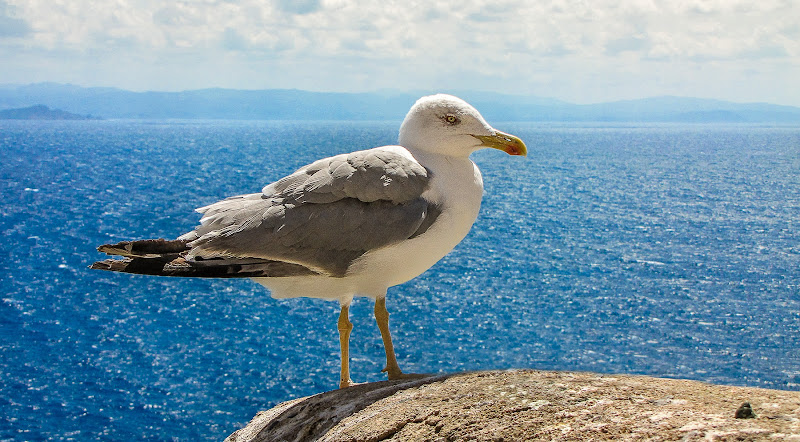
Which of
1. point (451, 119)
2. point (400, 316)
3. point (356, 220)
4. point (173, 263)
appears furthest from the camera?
point (400, 316)

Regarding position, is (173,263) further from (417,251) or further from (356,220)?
(417,251)

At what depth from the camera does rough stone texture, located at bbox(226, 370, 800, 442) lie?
4277 millimetres

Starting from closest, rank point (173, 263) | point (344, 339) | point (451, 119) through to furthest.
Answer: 1. point (173, 263)
2. point (451, 119)
3. point (344, 339)

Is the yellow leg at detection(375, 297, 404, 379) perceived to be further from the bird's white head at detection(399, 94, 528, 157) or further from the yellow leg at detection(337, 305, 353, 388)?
the bird's white head at detection(399, 94, 528, 157)

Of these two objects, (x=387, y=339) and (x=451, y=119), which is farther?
(x=387, y=339)

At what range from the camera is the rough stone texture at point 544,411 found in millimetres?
4277

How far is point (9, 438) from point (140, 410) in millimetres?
4910

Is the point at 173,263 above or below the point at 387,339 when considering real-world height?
above

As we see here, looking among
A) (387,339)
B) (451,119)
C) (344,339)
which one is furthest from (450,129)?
(344,339)

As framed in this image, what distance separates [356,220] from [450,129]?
4.29 feet

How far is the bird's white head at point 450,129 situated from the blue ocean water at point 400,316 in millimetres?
23338

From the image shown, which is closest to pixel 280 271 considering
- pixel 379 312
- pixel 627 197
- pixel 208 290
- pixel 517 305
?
pixel 379 312

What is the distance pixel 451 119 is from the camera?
22.7ft

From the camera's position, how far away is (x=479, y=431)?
4.96 meters
